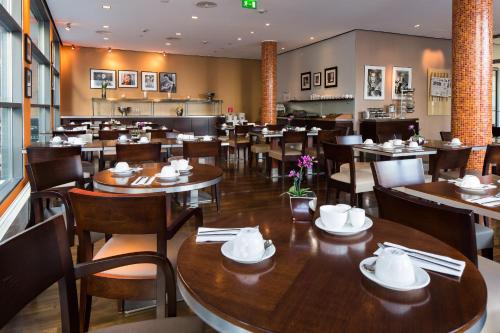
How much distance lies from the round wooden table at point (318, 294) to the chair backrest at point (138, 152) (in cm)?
269

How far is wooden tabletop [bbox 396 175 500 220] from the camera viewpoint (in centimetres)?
192

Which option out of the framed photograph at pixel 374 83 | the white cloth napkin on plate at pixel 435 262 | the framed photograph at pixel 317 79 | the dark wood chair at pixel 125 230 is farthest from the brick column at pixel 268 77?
the white cloth napkin on plate at pixel 435 262

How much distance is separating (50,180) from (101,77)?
38.5 ft

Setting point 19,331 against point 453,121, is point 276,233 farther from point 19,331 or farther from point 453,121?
point 453,121

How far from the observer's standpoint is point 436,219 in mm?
1479

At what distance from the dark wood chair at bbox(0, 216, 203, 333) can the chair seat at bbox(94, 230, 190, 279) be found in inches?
13.6

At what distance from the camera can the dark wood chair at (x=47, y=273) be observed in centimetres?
100

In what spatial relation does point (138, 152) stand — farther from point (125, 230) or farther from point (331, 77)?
point (331, 77)

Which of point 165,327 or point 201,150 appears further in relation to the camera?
point 201,150

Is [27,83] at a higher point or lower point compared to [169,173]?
higher

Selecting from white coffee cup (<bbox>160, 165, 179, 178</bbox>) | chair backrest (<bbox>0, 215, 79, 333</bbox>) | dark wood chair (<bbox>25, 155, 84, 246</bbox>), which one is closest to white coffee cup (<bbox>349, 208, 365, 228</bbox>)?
chair backrest (<bbox>0, 215, 79, 333</bbox>)

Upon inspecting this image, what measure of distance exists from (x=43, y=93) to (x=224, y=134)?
403 cm

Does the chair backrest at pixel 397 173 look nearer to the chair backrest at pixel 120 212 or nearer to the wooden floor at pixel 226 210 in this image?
the wooden floor at pixel 226 210

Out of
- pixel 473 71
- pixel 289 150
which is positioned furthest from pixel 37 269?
pixel 473 71
